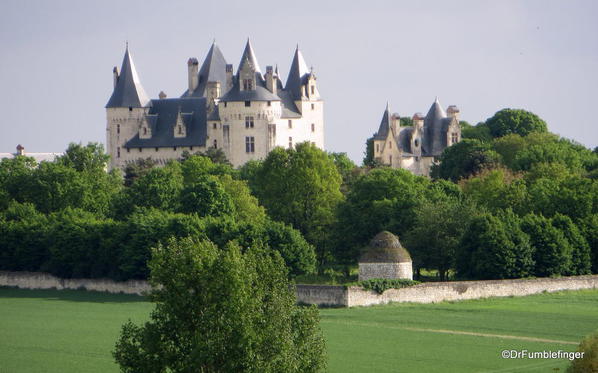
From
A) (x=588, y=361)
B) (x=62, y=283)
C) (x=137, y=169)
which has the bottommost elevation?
(x=588, y=361)

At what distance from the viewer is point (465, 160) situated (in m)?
113

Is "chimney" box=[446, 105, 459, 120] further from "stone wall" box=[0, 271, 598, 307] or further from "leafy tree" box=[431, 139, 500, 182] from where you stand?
"stone wall" box=[0, 271, 598, 307]

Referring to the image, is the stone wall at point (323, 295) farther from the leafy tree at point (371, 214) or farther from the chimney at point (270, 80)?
the chimney at point (270, 80)

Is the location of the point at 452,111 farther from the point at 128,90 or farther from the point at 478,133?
the point at 128,90

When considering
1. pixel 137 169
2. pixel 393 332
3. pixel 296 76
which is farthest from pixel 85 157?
pixel 393 332

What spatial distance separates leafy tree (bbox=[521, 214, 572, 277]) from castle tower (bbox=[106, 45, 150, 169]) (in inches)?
2827

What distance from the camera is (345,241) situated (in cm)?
6988

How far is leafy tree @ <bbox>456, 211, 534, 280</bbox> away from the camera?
2397 inches

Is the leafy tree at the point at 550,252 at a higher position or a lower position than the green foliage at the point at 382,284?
higher

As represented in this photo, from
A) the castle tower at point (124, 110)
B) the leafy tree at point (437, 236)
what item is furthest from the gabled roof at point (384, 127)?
the leafy tree at point (437, 236)

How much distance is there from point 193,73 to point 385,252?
263ft

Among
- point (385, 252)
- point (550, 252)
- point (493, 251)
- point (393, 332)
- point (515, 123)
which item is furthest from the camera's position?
point (515, 123)

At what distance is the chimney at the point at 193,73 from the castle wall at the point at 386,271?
79.6 m

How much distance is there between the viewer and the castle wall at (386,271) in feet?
191
